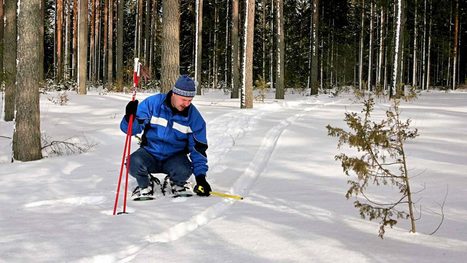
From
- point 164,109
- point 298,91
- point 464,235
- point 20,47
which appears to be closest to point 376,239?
point 464,235

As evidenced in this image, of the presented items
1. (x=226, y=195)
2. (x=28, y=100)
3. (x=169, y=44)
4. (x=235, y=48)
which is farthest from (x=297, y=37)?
(x=226, y=195)

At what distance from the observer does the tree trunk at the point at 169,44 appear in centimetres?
1059

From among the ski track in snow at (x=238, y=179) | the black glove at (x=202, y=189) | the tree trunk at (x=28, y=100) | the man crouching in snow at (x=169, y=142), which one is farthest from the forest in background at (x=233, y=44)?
the ski track in snow at (x=238, y=179)

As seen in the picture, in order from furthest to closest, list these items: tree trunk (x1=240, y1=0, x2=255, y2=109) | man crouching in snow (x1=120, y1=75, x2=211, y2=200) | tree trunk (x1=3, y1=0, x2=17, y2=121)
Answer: tree trunk (x1=240, y1=0, x2=255, y2=109) → tree trunk (x1=3, y1=0, x2=17, y2=121) → man crouching in snow (x1=120, y1=75, x2=211, y2=200)

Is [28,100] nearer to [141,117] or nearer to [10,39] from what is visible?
[141,117]

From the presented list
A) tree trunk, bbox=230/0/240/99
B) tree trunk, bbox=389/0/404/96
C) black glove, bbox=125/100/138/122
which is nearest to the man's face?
black glove, bbox=125/100/138/122

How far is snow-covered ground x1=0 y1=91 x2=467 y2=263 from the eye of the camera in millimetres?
3285

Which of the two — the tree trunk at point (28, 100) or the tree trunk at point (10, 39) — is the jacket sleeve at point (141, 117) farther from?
the tree trunk at point (10, 39)

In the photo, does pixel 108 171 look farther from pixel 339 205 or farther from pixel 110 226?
pixel 339 205

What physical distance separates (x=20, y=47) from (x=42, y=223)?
481 centimetres

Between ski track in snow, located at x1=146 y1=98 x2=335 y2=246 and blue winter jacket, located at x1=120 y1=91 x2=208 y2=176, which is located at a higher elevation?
blue winter jacket, located at x1=120 y1=91 x2=208 y2=176

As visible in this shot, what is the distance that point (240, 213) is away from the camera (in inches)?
175

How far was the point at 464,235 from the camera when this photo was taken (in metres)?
3.65

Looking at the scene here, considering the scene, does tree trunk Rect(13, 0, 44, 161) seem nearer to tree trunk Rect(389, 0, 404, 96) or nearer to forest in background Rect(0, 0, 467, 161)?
forest in background Rect(0, 0, 467, 161)
